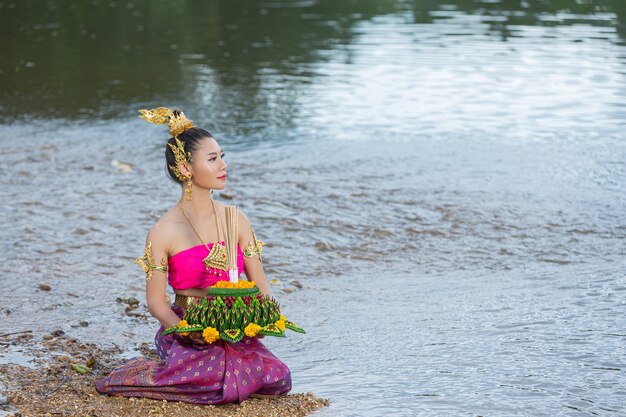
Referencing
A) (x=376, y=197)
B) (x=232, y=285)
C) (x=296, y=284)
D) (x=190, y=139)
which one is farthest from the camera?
(x=376, y=197)

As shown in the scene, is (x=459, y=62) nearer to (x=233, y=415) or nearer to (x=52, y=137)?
(x=52, y=137)

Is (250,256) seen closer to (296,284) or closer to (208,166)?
(208,166)

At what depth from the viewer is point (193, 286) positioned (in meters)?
4.50

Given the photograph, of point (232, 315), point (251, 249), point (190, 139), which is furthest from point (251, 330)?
point (190, 139)

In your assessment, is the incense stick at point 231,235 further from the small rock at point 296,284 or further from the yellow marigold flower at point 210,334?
the small rock at point 296,284

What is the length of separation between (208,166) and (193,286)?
515 mm

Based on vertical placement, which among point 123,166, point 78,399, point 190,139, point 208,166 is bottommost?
point 123,166

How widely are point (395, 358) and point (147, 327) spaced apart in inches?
52.4

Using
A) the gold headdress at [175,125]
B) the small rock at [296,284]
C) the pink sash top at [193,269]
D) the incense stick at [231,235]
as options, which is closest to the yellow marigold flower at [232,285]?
the incense stick at [231,235]

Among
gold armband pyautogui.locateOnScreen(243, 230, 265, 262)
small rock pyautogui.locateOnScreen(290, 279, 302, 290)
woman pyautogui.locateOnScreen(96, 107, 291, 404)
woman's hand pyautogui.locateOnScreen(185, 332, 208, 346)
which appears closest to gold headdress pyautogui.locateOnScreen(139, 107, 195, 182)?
woman pyautogui.locateOnScreen(96, 107, 291, 404)

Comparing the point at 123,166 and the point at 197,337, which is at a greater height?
the point at 197,337

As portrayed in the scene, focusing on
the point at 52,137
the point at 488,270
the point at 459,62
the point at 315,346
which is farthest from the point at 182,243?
the point at 459,62

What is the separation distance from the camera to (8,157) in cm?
962

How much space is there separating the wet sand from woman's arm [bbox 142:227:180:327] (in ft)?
1.22
